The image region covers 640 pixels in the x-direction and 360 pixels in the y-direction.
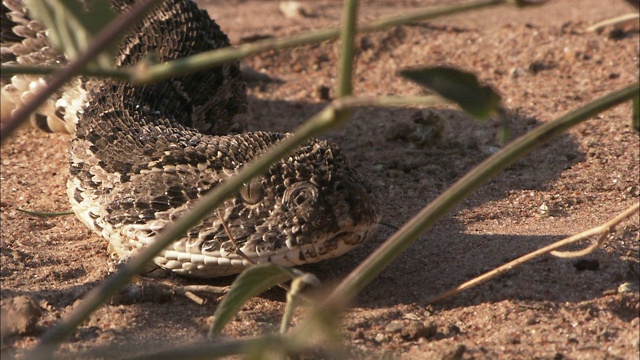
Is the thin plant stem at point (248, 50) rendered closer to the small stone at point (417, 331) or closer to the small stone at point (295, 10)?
the small stone at point (417, 331)

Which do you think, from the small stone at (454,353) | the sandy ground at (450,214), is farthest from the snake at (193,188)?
the small stone at (454,353)

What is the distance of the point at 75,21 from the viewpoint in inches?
89.1

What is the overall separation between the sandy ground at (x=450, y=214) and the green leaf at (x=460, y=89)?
1087mm

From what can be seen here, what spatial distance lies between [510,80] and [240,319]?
12.0ft

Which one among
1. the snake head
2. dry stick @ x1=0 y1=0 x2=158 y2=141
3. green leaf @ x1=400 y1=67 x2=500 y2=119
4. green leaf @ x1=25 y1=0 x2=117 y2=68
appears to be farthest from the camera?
the snake head

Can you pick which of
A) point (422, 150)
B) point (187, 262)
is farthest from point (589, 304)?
point (422, 150)

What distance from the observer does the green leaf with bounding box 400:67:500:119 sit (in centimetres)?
205

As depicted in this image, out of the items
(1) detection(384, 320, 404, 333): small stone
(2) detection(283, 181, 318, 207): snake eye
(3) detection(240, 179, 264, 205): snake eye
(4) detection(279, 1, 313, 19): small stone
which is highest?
(4) detection(279, 1, 313, 19): small stone

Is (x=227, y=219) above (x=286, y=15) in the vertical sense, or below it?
below

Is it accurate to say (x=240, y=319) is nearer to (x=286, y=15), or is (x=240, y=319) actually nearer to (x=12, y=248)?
(x=12, y=248)

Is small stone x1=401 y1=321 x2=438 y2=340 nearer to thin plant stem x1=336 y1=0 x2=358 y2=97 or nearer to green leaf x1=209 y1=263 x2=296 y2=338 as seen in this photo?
green leaf x1=209 y1=263 x2=296 y2=338

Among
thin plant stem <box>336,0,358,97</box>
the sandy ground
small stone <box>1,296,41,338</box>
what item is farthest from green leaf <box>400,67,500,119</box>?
small stone <box>1,296,41,338</box>

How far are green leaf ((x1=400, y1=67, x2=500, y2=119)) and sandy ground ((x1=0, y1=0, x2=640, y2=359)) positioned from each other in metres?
1.09

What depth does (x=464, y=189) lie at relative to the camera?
233cm
